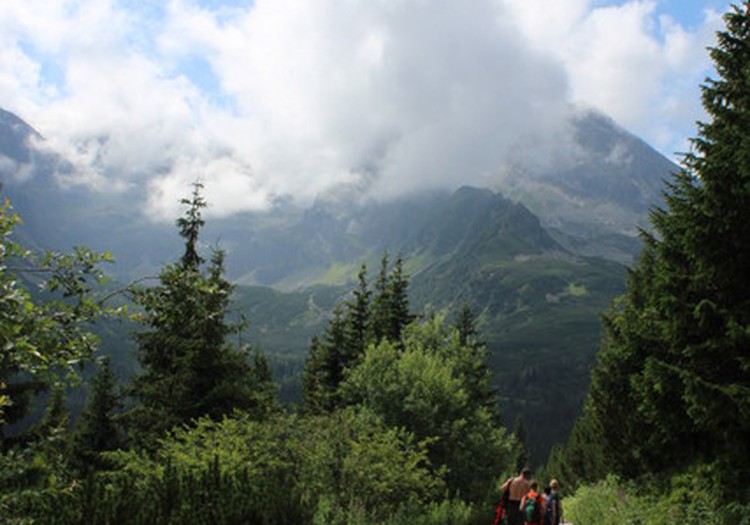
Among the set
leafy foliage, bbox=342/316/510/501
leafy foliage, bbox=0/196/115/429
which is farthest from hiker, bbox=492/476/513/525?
leafy foliage, bbox=0/196/115/429

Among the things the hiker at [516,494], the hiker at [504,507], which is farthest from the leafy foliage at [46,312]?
the hiker at [504,507]

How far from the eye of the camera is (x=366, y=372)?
2761 cm

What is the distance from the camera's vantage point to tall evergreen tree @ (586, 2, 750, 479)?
39.9ft

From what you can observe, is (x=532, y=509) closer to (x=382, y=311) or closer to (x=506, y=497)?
(x=506, y=497)

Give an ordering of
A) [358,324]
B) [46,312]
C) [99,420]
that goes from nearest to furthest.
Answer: [46,312] < [99,420] < [358,324]

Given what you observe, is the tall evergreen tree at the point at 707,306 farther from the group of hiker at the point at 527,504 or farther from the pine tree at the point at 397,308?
the pine tree at the point at 397,308

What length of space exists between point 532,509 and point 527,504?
181 mm

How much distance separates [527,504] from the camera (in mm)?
16188

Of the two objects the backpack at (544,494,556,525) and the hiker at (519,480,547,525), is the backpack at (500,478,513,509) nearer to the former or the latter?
the hiker at (519,480,547,525)

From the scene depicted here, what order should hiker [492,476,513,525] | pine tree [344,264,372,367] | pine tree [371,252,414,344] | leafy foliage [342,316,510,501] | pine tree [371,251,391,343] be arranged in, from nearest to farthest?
hiker [492,476,513,525], leafy foliage [342,316,510,501], pine tree [344,264,372,367], pine tree [371,251,391,343], pine tree [371,252,414,344]

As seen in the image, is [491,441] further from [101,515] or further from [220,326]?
[101,515]

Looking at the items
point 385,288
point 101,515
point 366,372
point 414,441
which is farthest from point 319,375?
point 101,515

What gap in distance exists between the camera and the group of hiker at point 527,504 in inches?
637

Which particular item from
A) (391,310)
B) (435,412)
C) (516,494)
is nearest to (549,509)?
(516,494)
